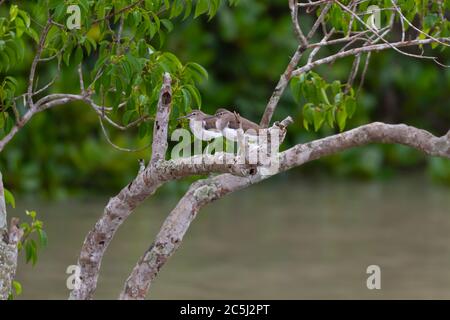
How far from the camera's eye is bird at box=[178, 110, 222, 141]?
407 centimetres

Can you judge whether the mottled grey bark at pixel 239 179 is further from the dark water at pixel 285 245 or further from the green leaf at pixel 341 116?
the dark water at pixel 285 245

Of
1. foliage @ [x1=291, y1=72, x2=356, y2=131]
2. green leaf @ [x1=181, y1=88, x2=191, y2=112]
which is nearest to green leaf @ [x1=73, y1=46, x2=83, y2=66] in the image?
green leaf @ [x1=181, y1=88, x2=191, y2=112]

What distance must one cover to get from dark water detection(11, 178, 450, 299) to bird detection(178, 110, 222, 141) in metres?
3.52

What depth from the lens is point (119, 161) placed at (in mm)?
11516

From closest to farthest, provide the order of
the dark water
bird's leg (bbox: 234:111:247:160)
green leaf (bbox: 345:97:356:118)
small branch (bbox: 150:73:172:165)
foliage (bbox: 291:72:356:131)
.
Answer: bird's leg (bbox: 234:111:247:160) < small branch (bbox: 150:73:172:165) < foliage (bbox: 291:72:356:131) < green leaf (bbox: 345:97:356:118) < the dark water

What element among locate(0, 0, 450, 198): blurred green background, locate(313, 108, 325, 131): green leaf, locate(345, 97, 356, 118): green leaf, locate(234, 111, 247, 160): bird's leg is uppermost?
locate(0, 0, 450, 198): blurred green background

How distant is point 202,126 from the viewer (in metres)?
4.13

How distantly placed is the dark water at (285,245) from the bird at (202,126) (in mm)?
3524

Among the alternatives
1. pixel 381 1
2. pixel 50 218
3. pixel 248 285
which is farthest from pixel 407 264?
pixel 381 1

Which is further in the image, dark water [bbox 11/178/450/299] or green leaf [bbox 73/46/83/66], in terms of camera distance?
dark water [bbox 11/178/450/299]

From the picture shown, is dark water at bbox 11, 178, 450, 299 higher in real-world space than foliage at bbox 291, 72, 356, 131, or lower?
higher

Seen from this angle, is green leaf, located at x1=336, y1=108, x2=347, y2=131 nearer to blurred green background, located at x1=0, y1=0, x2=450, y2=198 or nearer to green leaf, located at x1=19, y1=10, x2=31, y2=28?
green leaf, located at x1=19, y1=10, x2=31, y2=28

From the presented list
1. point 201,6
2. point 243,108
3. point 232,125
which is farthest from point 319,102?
point 243,108

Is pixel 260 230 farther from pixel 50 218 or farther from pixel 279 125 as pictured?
pixel 279 125
